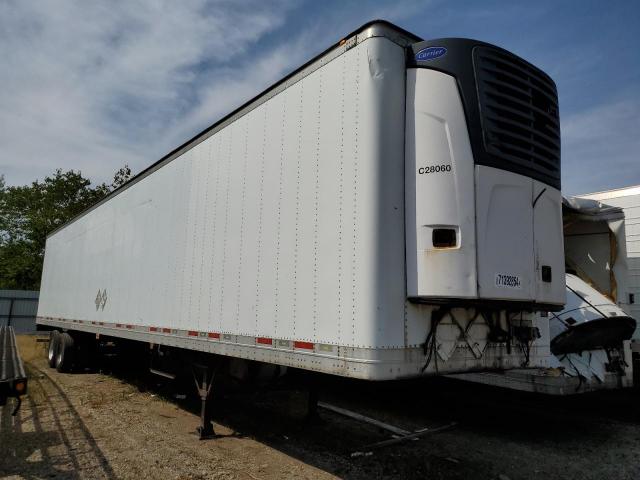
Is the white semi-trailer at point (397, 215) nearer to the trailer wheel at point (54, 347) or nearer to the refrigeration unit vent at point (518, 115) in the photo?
the refrigeration unit vent at point (518, 115)

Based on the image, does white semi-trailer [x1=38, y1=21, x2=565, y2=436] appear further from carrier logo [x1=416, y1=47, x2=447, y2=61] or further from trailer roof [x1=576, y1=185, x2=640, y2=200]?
trailer roof [x1=576, y1=185, x2=640, y2=200]

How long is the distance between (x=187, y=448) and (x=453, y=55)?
5.47 m

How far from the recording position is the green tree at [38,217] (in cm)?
4234

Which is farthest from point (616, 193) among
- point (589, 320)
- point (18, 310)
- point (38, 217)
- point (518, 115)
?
point (38, 217)

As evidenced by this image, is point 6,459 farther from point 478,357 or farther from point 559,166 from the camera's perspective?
point 559,166

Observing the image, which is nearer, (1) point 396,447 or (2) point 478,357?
(2) point 478,357

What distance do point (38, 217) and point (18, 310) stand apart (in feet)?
53.9

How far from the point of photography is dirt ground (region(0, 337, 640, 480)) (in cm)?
529

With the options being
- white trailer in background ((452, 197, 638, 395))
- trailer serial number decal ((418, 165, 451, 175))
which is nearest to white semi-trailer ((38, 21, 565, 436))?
trailer serial number decal ((418, 165, 451, 175))

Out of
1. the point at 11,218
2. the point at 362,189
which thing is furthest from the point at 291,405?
the point at 11,218

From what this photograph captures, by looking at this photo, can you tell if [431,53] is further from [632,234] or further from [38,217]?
[38,217]

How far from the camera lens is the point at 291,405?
8.55 m

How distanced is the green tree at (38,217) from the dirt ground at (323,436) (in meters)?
37.2

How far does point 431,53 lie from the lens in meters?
4.20
